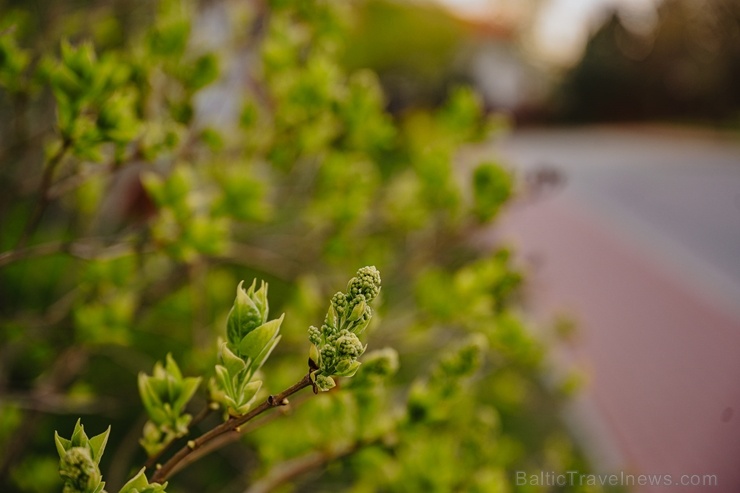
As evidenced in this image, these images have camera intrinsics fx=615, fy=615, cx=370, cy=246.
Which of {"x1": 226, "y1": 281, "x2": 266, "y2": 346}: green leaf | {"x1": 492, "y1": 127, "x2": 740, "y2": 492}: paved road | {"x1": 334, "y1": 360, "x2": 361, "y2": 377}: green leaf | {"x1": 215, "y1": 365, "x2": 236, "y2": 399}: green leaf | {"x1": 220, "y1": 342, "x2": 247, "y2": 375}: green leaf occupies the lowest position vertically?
{"x1": 334, "y1": 360, "x2": 361, "y2": 377}: green leaf

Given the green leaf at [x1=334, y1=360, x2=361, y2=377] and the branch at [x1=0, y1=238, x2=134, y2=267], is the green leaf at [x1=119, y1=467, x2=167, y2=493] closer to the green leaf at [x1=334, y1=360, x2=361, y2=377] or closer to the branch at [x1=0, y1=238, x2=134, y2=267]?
the green leaf at [x1=334, y1=360, x2=361, y2=377]

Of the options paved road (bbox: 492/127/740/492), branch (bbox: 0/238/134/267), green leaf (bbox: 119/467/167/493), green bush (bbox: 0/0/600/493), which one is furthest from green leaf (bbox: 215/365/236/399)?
paved road (bbox: 492/127/740/492)

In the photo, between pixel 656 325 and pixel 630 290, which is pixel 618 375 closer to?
pixel 656 325

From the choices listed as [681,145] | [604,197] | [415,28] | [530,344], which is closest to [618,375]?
[530,344]

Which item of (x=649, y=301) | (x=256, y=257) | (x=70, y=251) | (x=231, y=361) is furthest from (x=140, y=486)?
(x=649, y=301)

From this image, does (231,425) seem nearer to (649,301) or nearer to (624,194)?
(649,301)

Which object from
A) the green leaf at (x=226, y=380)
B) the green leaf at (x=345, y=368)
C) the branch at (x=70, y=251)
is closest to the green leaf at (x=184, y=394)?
the green leaf at (x=226, y=380)

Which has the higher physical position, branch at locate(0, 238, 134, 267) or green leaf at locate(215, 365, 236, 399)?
branch at locate(0, 238, 134, 267)
